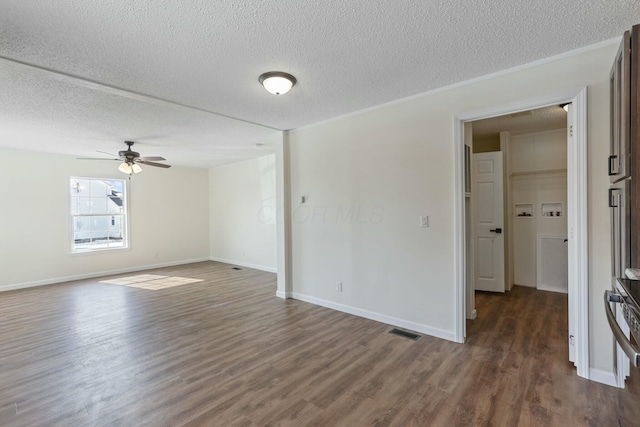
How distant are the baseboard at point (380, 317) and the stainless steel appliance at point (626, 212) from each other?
129 cm

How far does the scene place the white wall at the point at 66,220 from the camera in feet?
17.5

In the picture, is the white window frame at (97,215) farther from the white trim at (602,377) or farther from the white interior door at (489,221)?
the white trim at (602,377)

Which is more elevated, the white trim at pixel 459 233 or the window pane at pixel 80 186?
the window pane at pixel 80 186

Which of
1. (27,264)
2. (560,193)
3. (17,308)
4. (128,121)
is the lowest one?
(17,308)

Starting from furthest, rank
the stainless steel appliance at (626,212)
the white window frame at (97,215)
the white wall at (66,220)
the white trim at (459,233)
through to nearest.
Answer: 1. the white window frame at (97,215)
2. the white wall at (66,220)
3. the white trim at (459,233)
4. the stainless steel appliance at (626,212)

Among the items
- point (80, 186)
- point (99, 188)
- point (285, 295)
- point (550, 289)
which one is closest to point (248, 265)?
point (285, 295)

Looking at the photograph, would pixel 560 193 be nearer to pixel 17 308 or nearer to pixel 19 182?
pixel 17 308

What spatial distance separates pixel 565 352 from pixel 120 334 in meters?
4.42

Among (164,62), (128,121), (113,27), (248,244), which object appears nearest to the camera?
(113,27)

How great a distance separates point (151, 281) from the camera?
19.2 feet

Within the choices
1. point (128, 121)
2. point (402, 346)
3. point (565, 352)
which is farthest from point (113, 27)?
point (565, 352)

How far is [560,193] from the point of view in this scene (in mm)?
4695

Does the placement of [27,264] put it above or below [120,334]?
above

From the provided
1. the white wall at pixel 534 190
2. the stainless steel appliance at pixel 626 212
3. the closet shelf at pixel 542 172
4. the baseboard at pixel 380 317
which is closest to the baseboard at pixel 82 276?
the baseboard at pixel 380 317
